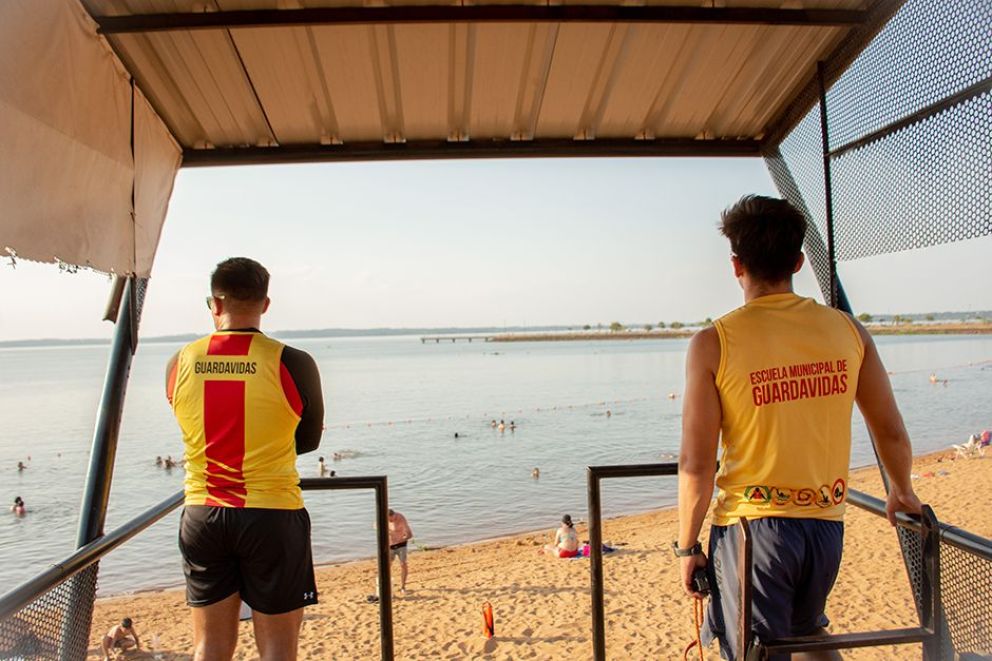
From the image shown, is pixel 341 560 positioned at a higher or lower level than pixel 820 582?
lower

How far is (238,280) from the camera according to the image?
2.26 metres

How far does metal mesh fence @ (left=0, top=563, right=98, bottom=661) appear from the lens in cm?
173

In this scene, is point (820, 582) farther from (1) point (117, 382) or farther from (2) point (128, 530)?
(1) point (117, 382)

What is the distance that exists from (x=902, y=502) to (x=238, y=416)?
202 centimetres

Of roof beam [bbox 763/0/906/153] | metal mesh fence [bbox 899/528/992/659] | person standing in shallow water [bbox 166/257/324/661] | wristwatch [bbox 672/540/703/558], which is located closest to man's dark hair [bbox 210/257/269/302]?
person standing in shallow water [bbox 166/257/324/661]

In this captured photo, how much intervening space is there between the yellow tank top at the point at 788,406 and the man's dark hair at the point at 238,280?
4.88 ft

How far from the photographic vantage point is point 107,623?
11.4 m

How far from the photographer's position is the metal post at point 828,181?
3086mm

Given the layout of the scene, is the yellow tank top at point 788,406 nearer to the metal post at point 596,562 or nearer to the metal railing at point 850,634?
→ the metal railing at point 850,634

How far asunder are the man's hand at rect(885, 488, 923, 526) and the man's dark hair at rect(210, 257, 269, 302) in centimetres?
207

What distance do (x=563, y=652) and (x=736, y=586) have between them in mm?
7465

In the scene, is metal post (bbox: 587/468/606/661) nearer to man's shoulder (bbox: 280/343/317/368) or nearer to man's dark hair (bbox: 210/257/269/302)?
man's shoulder (bbox: 280/343/317/368)

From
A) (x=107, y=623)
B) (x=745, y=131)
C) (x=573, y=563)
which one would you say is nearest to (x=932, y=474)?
(x=573, y=563)

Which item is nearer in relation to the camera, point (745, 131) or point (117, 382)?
point (117, 382)
